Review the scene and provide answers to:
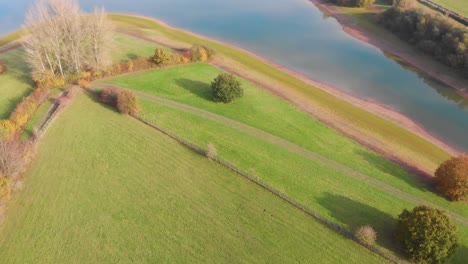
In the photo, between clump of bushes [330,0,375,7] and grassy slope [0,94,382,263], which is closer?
grassy slope [0,94,382,263]

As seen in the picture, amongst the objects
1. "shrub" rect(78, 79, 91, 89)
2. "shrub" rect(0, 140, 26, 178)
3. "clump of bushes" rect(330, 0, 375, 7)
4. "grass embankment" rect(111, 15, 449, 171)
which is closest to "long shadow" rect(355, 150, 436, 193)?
"grass embankment" rect(111, 15, 449, 171)

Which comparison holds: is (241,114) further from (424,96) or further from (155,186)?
(424,96)

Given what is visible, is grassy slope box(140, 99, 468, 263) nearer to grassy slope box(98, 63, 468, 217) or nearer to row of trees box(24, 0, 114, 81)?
grassy slope box(98, 63, 468, 217)

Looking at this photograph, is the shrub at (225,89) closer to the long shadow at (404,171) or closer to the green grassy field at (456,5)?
the long shadow at (404,171)

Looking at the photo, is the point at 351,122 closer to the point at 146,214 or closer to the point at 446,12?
the point at 146,214

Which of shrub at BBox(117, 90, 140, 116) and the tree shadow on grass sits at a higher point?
the tree shadow on grass

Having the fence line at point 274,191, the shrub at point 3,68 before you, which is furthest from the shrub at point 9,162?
the shrub at point 3,68
